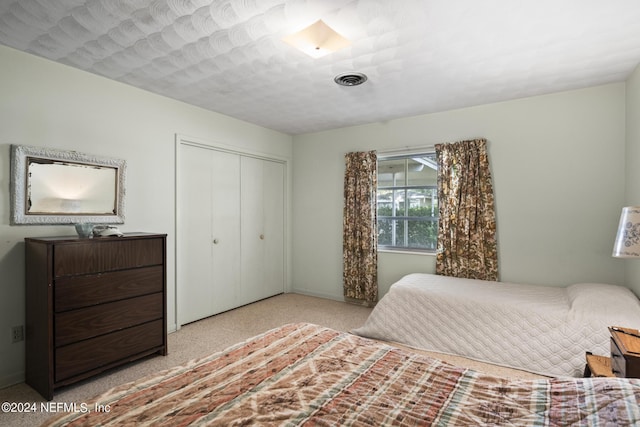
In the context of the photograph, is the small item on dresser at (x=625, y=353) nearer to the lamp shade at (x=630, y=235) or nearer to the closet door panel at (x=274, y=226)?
the lamp shade at (x=630, y=235)

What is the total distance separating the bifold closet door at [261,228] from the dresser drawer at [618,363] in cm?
374

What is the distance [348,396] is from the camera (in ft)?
4.00

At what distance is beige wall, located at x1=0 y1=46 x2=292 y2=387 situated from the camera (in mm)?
2416

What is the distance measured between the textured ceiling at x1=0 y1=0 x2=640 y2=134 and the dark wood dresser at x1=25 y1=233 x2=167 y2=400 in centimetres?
144

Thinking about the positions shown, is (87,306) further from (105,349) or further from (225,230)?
(225,230)

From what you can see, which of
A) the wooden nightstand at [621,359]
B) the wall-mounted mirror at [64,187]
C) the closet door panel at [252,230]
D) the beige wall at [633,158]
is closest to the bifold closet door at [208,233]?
the closet door panel at [252,230]

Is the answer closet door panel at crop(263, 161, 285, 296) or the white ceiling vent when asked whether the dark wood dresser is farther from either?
the white ceiling vent

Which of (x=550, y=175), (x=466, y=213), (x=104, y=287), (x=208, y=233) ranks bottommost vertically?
(x=104, y=287)

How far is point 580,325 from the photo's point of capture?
239cm

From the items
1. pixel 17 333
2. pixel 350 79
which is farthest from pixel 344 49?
pixel 17 333

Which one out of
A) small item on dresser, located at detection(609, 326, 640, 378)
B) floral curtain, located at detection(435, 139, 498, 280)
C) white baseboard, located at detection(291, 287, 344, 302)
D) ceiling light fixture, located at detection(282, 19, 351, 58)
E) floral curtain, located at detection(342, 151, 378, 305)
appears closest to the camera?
small item on dresser, located at detection(609, 326, 640, 378)

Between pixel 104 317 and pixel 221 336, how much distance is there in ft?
3.80

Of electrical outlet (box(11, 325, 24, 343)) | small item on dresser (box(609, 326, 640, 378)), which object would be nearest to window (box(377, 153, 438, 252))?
small item on dresser (box(609, 326, 640, 378))

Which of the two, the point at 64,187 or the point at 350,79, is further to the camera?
the point at 350,79
